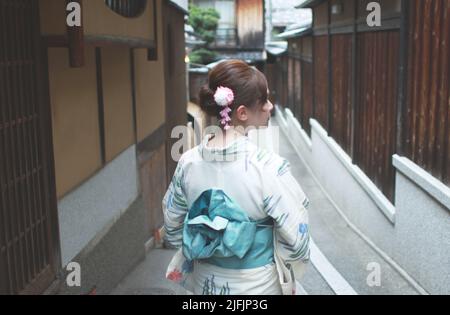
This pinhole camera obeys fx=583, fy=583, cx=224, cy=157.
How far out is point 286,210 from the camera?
9.42 ft

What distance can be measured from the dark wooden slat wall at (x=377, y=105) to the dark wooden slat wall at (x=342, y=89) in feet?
2.98

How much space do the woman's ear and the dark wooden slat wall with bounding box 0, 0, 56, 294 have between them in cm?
227

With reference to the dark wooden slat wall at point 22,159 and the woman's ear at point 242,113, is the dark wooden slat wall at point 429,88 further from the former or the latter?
the dark wooden slat wall at point 22,159

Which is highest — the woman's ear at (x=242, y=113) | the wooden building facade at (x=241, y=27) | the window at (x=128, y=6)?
the wooden building facade at (x=241, y=27)

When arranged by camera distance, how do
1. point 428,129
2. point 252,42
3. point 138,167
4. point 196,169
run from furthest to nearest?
point 252,42 → point 138,167 → point 428,129 → point 196,169

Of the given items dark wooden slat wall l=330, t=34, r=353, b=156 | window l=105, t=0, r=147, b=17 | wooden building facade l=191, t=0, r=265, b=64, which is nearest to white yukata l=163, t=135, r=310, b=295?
window l=105, t=0, r=147, b=17

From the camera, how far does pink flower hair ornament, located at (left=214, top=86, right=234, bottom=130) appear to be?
2.93m

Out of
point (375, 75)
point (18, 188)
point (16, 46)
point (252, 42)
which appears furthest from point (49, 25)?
point (252, 42)

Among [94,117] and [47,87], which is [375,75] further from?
[47,87]

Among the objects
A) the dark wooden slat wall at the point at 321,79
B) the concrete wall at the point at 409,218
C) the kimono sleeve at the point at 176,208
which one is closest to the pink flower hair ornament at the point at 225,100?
the kimono sleeve at the point at 176,208

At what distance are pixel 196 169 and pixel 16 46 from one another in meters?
2.44

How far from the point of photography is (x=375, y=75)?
9180 mm

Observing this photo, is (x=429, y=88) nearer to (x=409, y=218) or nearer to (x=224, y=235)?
(x=409, y=218)

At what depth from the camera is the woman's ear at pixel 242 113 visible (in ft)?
9.78
